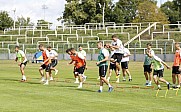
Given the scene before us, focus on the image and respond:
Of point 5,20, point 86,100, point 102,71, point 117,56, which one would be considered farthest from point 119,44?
point 5,20

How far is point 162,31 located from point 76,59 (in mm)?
46014

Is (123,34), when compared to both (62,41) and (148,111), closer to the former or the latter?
(62,41)

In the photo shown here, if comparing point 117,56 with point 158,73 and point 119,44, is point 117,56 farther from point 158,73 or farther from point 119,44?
point 158,73

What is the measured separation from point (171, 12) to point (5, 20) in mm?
43161

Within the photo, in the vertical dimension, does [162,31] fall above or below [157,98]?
above

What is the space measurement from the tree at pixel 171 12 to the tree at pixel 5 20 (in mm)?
40982

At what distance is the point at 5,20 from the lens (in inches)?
4387

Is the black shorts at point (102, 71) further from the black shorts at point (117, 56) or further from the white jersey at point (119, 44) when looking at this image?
the black shorts at point (117, 56)

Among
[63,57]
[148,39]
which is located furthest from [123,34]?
[63,57]

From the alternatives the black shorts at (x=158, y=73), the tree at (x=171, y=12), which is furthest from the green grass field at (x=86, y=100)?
the tree at (x=171, y=12)

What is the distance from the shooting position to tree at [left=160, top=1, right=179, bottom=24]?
119438 mm

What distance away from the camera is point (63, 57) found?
6288cm

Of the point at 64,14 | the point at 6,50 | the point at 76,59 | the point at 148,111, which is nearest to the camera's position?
the point at 148,111

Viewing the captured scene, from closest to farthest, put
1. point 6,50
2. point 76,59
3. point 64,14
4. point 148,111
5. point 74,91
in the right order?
1. point 148,111
2. point 74,91
3. point 76,59
4. point 6,50
5. point 64,14
